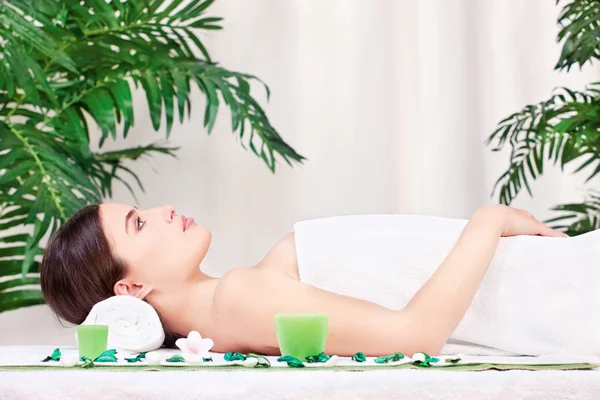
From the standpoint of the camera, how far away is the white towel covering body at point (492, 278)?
1.40 meters

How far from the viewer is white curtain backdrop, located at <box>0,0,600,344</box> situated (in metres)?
2.98

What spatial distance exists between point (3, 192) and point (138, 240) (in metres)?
1.02

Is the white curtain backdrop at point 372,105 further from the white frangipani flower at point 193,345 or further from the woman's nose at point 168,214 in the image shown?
the white frangipani flower at point 193,345

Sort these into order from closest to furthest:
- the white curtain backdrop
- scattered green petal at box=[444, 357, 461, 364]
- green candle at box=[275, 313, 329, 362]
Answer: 1. scattered green petal at box=[444, 357, 461, 364]
2. green candle at box=[275, 313, 329, 362]
3. the white curtain backdrop

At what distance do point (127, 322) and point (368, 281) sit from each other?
472 millimetres

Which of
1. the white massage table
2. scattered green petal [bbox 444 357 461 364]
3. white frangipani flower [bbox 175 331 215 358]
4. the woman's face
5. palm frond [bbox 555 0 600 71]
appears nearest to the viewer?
the white massage table

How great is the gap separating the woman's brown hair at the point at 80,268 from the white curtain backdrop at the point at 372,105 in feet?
4.60

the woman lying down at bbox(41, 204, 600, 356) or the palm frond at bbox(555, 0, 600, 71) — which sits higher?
the palm frond at bbox(555, 0, 600, 71)

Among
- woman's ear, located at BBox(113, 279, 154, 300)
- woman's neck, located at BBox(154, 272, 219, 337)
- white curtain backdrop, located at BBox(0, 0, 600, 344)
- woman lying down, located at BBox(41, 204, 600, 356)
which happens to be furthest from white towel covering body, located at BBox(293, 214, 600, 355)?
white curtain backdrop, located at BBox(0, 0, 600, 344)

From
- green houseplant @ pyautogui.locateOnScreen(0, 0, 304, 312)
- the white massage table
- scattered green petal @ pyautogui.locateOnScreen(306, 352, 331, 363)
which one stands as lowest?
scattered green petal @ pyautogui.locateOnScreen(306, 352, 331, 363)

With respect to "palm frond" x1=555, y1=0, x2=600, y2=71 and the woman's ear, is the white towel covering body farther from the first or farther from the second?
"palm frond" x1=555, y1=0, x2=600, y2=71

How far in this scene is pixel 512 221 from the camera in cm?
152

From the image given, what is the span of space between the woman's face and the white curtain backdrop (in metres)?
1.42

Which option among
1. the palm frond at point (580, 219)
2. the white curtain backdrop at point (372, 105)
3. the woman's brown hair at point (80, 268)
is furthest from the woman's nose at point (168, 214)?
the palm frond at point (580, 219)
